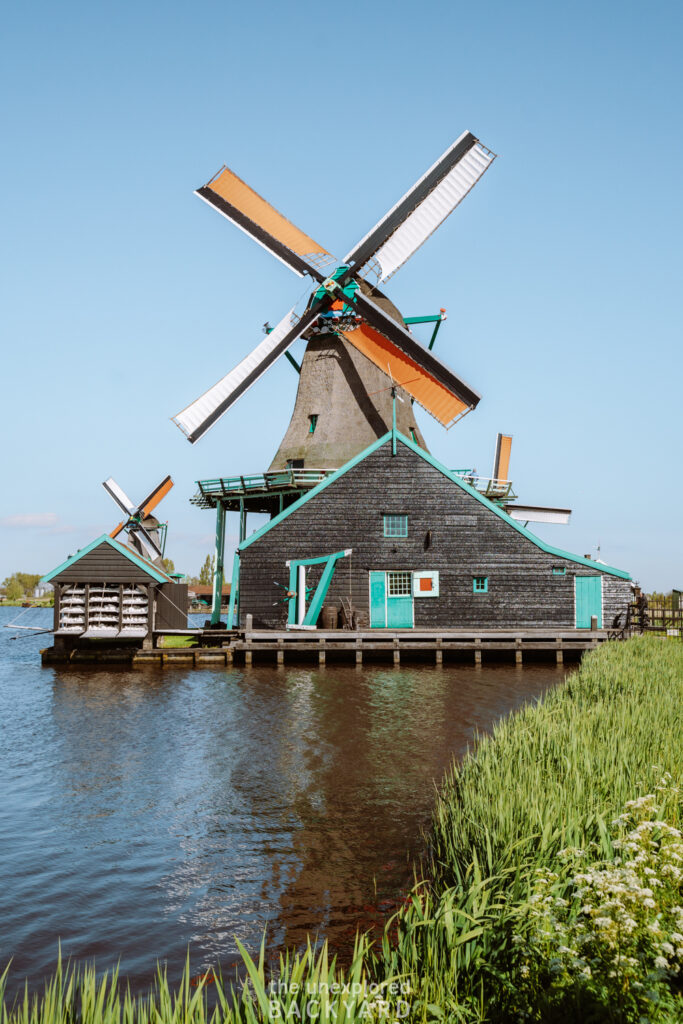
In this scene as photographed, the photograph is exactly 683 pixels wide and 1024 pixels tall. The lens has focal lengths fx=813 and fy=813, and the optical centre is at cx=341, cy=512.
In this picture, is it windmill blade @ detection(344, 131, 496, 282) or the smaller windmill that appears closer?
windmill blade @ detection(344, 131, 496, 282)

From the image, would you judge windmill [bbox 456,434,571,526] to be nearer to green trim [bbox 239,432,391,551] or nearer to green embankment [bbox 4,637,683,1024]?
green trim [bbox 239,432,391,551]

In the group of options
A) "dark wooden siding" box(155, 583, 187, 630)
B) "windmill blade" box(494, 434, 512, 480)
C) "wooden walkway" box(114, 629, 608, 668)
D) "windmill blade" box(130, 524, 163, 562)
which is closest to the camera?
"wooden walkway" box(114, 629, 608, 668)

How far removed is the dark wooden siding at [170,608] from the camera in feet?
85.7

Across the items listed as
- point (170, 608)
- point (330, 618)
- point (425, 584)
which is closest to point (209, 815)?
point (330, 618)

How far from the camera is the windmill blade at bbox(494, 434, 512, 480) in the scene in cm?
3712

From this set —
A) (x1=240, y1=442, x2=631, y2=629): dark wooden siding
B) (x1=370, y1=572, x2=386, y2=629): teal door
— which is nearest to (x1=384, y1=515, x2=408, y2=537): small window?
(x1=240, y1=442, x2=631, y2=629): dark wooden siding

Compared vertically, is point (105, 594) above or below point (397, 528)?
below

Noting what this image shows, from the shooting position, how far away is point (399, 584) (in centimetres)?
2653

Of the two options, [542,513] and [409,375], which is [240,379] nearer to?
[409,375]

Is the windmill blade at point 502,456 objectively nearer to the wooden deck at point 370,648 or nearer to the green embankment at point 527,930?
the wooden deck at point 370,648

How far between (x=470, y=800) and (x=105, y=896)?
3215 millimetres

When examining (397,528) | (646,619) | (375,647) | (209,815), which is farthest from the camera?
(397,528)

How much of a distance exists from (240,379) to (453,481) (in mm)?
8451

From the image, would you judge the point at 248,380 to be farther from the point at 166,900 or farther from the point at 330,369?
the point at 166,900
